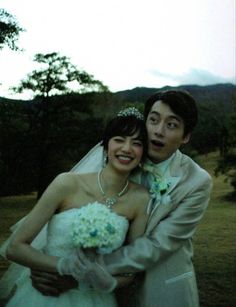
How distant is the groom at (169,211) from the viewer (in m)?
2.76

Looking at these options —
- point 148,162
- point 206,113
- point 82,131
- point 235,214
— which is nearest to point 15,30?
point 148,162

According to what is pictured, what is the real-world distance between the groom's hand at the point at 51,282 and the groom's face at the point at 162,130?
863 millimetres

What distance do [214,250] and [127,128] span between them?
910cm

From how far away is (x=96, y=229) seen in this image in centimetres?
254

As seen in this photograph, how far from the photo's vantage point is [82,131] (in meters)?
28.4

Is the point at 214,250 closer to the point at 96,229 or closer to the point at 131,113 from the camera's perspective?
the point at 131,113

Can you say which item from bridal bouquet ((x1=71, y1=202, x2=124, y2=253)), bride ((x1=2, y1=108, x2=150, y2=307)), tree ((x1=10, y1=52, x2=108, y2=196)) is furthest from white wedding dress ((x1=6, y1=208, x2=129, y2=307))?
tree ((x1=10, y1=52, x2=108, y2=196))

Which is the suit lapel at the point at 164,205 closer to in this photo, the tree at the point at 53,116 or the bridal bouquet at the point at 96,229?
the bridal bouquet at the point at 96,229

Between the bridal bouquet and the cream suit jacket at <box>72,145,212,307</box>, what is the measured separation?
0.45 ft

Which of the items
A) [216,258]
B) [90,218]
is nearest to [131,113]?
[90,218]

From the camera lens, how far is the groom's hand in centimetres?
273

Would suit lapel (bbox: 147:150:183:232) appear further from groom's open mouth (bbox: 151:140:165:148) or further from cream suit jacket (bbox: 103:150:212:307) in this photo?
groom's open mouth (bbox: 151:140:165:148)

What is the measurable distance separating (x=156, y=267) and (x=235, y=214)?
1666 cm

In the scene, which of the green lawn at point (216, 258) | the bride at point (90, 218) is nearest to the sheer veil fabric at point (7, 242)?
the bride at point (90, 218)
